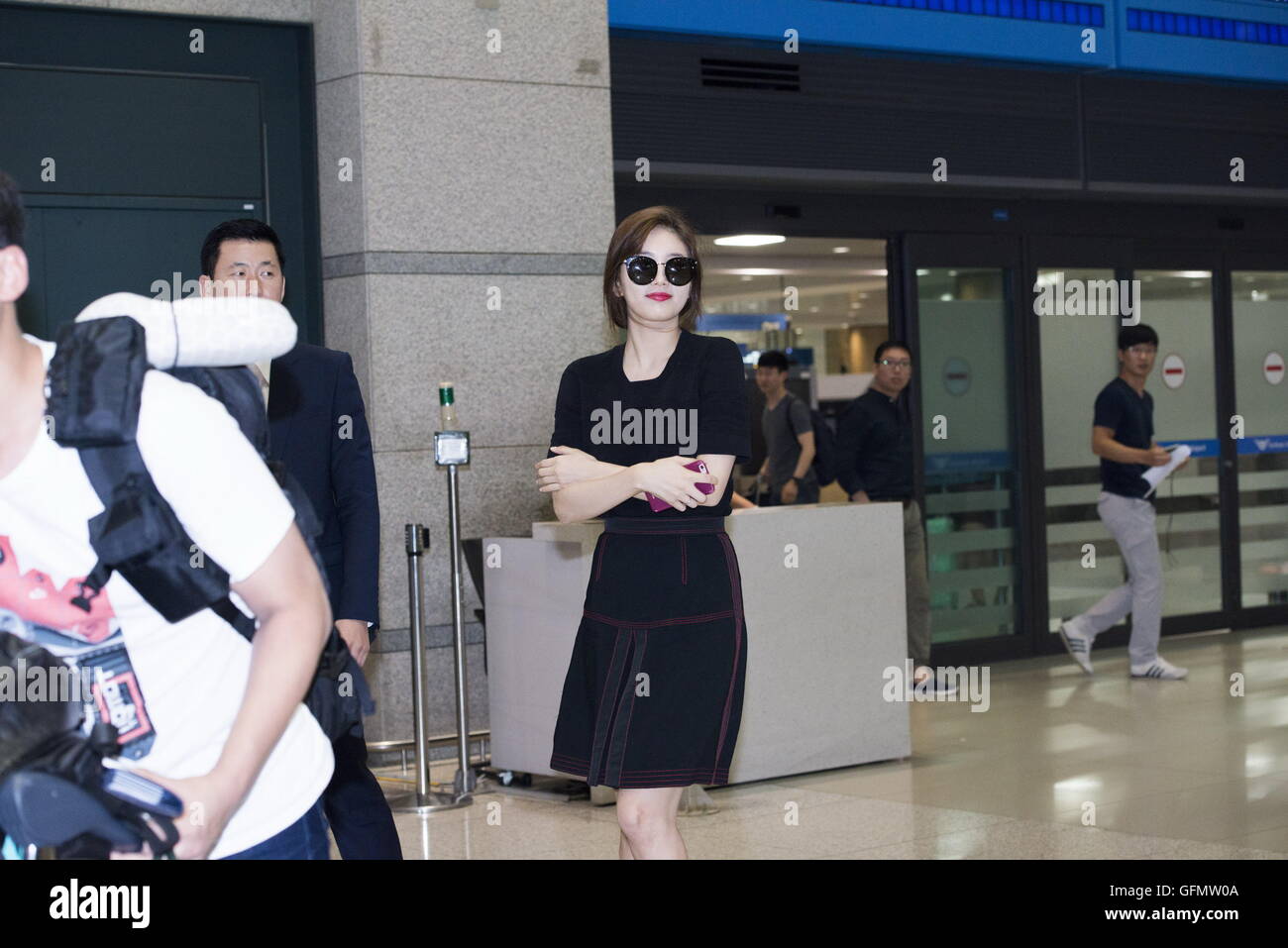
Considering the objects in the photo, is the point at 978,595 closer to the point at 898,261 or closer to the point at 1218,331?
the point at 898,261

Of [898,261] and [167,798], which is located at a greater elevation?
[898,261]

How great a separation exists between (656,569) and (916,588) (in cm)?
482

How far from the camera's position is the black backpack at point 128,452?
1622 millimetres

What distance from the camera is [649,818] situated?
127 inches

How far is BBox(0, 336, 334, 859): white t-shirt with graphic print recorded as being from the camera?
1645 mm

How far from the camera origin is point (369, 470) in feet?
11.0

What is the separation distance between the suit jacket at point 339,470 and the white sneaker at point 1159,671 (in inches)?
238

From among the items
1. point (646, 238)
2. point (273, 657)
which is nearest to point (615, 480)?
point (646, 238)

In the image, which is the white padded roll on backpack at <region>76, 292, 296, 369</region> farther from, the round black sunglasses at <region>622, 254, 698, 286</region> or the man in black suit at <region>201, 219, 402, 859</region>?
the round black sunglasses at <region>622, 254, 698, 286</region>

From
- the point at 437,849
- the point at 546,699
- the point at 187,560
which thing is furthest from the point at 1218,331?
the point at 187,560

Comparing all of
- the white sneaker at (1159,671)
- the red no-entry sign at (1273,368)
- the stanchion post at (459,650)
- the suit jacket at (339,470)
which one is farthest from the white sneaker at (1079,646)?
the suit jacket at (339,470)

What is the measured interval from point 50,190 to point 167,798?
16.6 feet

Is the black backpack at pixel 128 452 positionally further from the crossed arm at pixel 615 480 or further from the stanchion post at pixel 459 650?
the stanchion post at pixel 459 650


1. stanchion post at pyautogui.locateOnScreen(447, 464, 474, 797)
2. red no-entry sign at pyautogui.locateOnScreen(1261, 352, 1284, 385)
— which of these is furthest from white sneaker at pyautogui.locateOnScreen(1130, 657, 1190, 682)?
stanchion post at pyautogui.locateOnScreen(447, 464, 474, 797)
